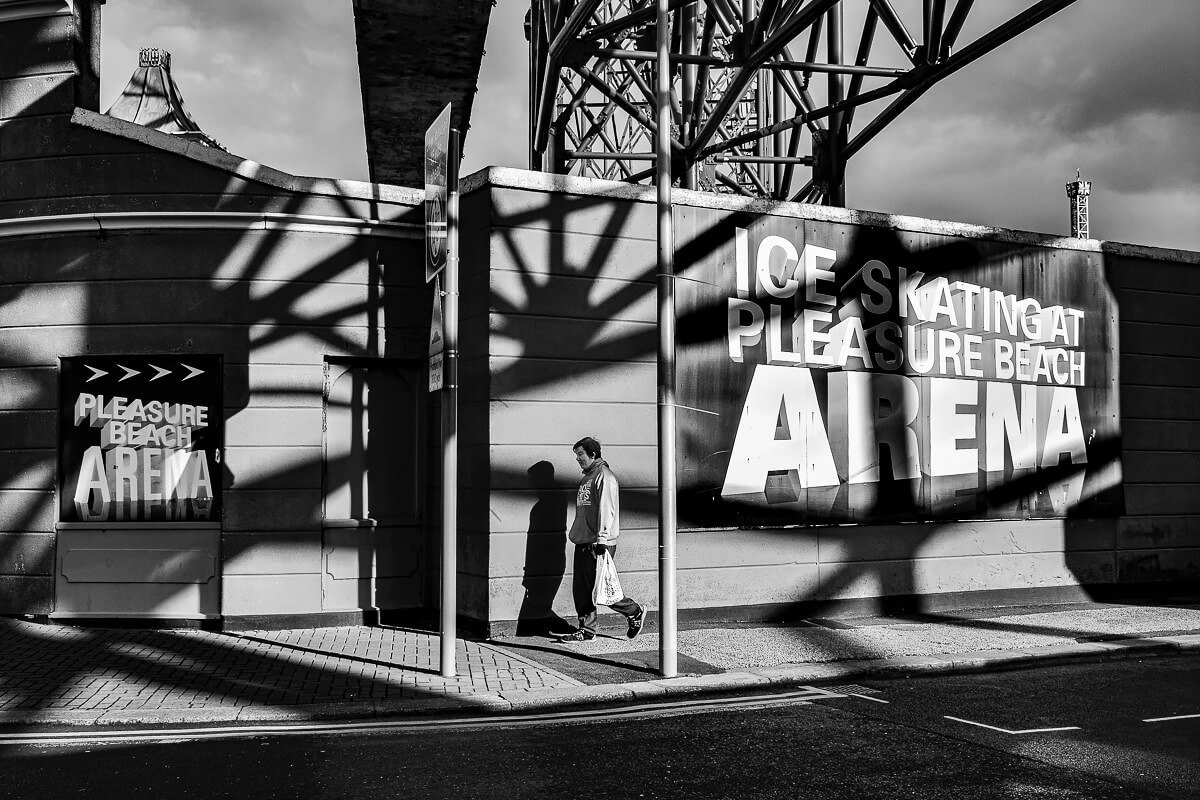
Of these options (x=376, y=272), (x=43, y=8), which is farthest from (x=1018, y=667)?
(x=43, y=8)

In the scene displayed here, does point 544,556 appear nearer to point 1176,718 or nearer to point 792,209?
point 792,209

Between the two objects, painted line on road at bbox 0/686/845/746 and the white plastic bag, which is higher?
the white plastic bag

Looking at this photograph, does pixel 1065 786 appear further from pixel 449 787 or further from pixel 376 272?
pixel 376 272

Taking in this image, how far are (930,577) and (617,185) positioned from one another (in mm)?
5767

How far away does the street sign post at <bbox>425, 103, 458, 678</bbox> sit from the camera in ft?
28.2

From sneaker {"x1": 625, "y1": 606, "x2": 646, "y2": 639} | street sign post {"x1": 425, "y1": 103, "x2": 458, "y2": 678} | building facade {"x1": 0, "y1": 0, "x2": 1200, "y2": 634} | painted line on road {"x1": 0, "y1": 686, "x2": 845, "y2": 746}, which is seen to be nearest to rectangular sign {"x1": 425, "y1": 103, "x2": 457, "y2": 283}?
street sign post {"x1": 425, "y1": 103, "x2": 458, "y2": 678}

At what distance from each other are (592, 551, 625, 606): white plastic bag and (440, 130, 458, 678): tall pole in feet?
5.94

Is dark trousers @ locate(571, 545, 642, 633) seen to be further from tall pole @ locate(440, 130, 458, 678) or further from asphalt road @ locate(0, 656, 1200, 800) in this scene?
asphalt road @ locate(0, 656, 1200, 800)

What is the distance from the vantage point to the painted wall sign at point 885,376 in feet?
38.3

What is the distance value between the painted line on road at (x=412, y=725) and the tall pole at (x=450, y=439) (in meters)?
1.13

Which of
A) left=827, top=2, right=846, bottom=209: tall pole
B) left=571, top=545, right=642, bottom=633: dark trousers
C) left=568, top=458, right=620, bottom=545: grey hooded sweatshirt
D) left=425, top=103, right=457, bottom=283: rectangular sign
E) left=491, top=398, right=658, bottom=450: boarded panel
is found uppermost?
left=827, top=2, right=846, bottom=209: tall pole

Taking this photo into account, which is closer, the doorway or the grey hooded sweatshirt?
the grey hooded sweatshirt

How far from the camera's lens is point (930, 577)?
41.5 ft

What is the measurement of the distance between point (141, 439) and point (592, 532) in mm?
4791
